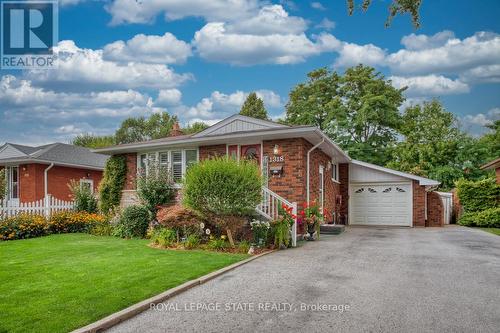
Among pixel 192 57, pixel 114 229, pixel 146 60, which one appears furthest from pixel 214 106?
pixel 114 229

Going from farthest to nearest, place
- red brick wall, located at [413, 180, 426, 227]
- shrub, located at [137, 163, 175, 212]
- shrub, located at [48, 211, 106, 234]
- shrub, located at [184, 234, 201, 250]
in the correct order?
1. red brick wall, located at [413, 180, 426, 227]
2. shrub, located at [48, 211, 106, 234]
3. shrub, located at [137, 163, 175, 212]
4. shrub, located at [184, 234, 201, 250]

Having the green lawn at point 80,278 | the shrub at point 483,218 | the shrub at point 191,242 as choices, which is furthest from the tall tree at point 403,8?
the shrub at point 483,218

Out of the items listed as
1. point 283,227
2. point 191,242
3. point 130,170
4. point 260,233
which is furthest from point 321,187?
point 130,170

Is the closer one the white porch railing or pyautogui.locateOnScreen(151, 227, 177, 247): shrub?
pyautogui.locateOnScreen(151, 227, 177, 247): shrub

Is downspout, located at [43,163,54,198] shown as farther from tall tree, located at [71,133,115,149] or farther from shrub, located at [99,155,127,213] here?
tall tree, located at [71,133,115,149]

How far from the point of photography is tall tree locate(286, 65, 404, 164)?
26.9 meters

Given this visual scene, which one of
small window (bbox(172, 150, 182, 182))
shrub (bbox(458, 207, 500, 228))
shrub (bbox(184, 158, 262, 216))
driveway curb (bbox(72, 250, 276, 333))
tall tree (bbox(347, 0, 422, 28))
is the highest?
tall tree (bbox(347, 0, 422, 28))

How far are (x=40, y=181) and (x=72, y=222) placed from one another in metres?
6.48

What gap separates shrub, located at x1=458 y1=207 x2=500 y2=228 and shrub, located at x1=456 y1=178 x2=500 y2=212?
18.4 inches

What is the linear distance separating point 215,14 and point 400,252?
9.08 m

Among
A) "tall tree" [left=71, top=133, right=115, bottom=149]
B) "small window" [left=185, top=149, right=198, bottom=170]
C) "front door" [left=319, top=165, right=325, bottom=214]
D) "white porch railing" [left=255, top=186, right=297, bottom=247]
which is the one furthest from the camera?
"tall tree" [left=71, top=133, right=115, bottom=149]

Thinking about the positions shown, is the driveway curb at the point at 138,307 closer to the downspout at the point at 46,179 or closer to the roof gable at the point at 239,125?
the roof gable at the point at 239,125

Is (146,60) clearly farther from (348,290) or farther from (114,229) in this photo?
(348,290)

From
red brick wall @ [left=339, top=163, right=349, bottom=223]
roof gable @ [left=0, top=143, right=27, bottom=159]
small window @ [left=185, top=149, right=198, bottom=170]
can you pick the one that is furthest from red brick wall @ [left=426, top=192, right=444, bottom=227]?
roof gable @ [left=0, top=143, right=27, bottom=159]
